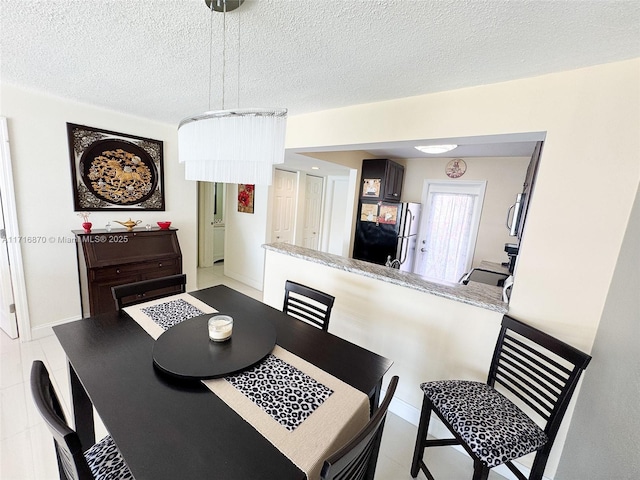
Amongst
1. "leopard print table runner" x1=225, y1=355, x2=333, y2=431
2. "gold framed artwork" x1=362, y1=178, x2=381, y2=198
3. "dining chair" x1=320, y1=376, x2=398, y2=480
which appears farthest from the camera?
"gold framed artwork" x1=362, y1=178, x2=381, y2=198

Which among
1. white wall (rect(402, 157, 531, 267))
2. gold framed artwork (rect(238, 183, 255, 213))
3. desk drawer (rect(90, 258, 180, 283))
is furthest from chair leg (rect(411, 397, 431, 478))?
gold framed artwork (rect(238, 183, 255, 213))

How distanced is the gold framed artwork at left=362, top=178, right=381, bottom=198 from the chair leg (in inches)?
121

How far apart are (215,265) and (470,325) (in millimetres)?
4963

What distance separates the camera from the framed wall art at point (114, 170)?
2.63 metres

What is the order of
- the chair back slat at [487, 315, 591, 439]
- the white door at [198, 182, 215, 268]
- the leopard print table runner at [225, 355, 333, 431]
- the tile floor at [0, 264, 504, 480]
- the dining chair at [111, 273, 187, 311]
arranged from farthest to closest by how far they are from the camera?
the white door at [198, 182, 215, 268]
the dining chair at [111, 273, 187, 311]
the tile floor at [0, 264, 504, 480]
the chair back slat at [487, 315, 591, 439]
the leopard print table runner at [225, 355, 333, 431]

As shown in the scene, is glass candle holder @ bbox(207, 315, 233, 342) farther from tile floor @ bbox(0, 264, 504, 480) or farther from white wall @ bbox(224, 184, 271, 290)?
white wall @ bbox(224, 184, 271, 290)

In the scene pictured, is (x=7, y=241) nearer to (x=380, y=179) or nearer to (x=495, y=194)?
(x=380, y=179)

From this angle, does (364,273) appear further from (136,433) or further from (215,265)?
(215,265)

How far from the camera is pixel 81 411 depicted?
4.49ft

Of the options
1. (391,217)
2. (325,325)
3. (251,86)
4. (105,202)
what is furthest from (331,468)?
(391,217)

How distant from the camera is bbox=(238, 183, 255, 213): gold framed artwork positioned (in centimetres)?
428

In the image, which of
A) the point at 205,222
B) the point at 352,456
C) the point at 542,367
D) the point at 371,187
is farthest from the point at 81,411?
the point at 205,222

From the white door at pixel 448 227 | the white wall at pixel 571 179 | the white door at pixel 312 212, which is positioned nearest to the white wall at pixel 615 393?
the white wall at pixel 571 179

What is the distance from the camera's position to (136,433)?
33.8 inches
